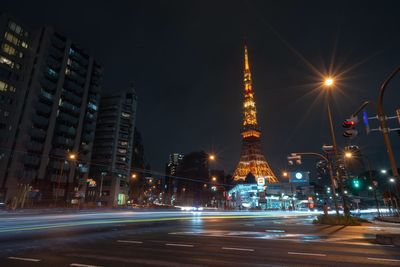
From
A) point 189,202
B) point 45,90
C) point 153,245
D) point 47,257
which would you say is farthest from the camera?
point 189,202

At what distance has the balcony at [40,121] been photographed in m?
60.0

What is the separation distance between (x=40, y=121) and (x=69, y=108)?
9078 millimetres

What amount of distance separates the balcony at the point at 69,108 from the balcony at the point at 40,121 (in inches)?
240

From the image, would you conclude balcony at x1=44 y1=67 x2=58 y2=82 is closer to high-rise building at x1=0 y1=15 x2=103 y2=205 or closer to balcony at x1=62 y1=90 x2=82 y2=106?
high-rise building at x1=0 y1=15 x2=103 y2=205

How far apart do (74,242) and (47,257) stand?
132 inches

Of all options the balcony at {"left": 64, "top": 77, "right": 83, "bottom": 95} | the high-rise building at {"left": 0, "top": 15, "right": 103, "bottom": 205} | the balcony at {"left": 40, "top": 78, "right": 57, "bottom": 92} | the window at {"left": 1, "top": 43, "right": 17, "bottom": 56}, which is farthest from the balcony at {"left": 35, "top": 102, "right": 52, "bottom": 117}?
the window at {"left": 1, "top": 43, "right": 17, "bottom": 56}

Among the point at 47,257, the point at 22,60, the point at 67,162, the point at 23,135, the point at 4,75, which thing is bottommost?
the point at 47,257

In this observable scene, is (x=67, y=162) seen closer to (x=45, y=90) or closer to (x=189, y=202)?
(x=45, y=90)

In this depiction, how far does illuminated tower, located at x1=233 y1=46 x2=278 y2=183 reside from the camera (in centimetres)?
11394

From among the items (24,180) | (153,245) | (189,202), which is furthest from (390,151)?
(189,202)

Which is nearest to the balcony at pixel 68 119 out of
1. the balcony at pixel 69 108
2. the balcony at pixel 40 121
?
the balcony at pixel 69 108

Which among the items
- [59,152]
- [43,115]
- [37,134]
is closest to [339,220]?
[59,152]

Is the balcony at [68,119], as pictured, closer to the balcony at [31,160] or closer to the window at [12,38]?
the balcony at [31,160]

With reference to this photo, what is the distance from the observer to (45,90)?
210 feet
